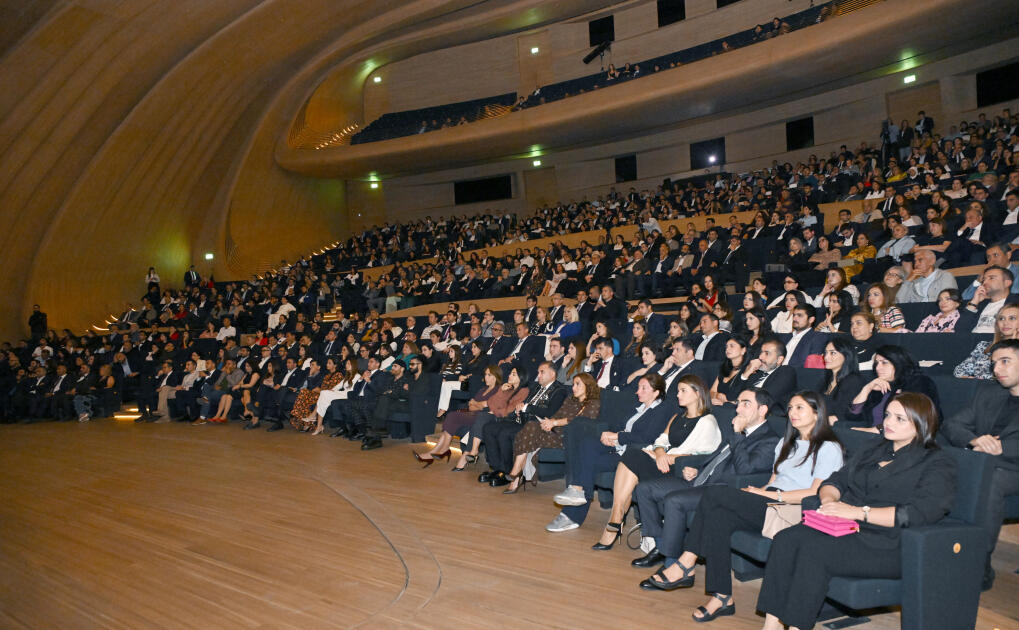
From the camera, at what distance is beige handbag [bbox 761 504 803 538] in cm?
303

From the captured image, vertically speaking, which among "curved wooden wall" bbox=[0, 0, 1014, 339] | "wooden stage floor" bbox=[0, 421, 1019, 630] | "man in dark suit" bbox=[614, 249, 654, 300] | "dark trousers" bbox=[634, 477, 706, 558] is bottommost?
"wooden stage floor" bbox=[0, 421, 1019, 630]

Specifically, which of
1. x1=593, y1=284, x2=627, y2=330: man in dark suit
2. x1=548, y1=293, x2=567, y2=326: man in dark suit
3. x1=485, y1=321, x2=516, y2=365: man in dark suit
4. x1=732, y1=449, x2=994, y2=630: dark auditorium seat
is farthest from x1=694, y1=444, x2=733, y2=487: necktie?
x1=548, y1=293, x2=567, y2=326: man in dark suit

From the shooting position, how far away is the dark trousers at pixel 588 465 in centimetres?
440

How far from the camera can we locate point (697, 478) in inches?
150

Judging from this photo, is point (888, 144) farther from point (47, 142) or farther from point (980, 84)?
point (47, 142)

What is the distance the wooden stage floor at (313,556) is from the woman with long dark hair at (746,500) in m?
0.09

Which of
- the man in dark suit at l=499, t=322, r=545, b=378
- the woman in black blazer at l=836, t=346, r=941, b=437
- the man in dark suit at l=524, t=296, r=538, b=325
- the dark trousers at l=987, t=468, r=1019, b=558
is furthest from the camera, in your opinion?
the man in dark suit at l=524, t=296, r=538, b=325

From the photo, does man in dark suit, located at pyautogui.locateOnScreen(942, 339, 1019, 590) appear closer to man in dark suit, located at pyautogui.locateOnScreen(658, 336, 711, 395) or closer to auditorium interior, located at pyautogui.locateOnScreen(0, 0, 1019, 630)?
auditorium interior, located at pyautogui.locateOnScreen(0, 0, 1019, 630)

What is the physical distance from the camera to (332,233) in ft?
76.1

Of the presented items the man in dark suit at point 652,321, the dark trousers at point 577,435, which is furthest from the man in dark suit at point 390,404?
the dark trousers at point 577,435

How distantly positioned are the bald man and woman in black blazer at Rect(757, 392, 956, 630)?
336 centimetres

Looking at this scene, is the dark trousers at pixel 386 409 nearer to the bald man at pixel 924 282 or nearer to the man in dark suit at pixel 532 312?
the man in dark suit at pixel 532 312

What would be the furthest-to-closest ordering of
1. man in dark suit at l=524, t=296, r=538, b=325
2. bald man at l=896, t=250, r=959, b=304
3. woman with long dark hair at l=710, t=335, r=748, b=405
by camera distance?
man in dark suit at l=524, t=296, r=538, b=325 → bald man at l=896, t=250, r=959, b=304 → woman with long dark hair at l=710, t=335, r=748, b=405

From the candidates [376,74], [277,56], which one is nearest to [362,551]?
[277,56]
